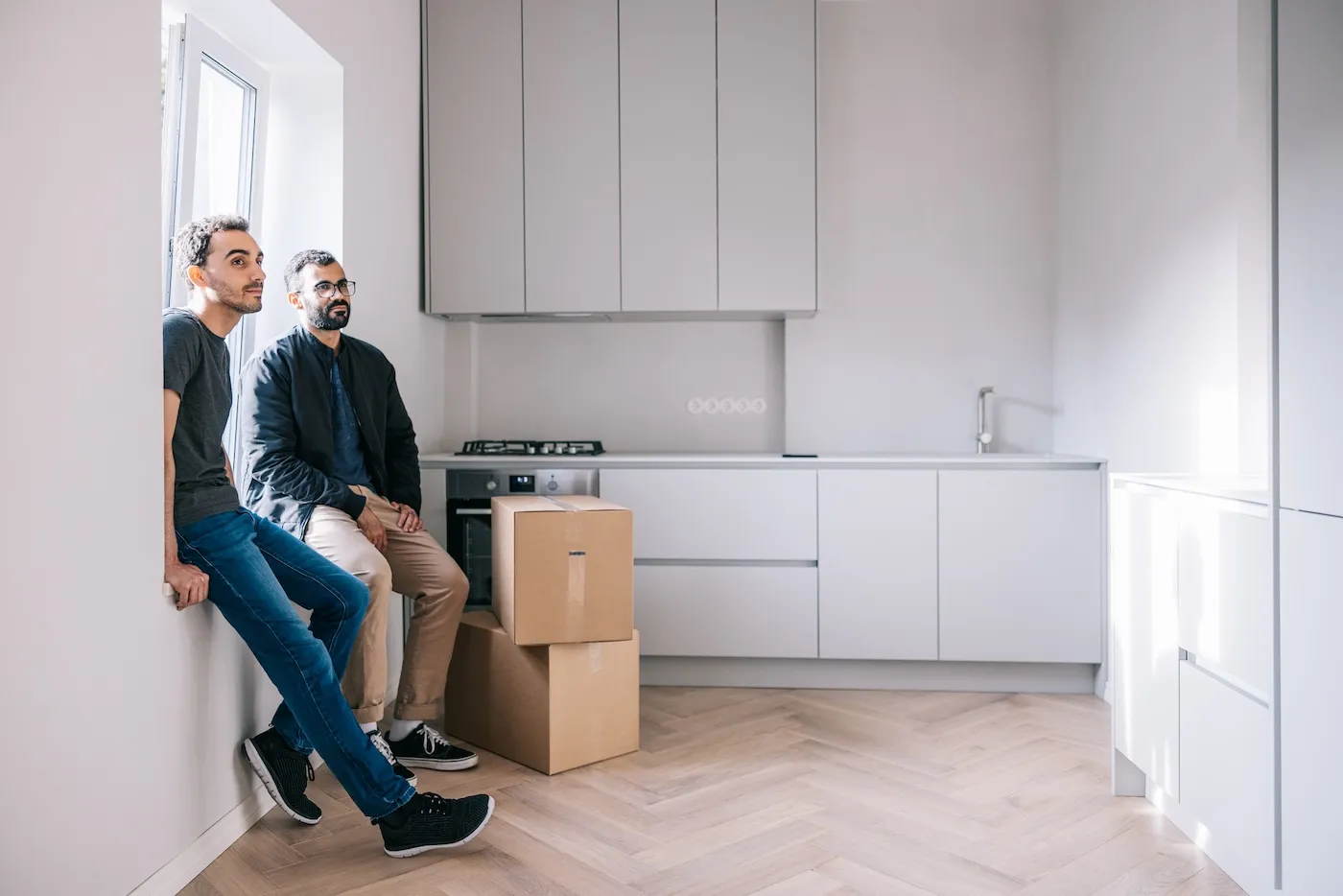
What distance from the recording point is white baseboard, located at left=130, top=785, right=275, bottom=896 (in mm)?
1990

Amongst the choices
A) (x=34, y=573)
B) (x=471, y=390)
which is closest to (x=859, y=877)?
(x=34, y=573)

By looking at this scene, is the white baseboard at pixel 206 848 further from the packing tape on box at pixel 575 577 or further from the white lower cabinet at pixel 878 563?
the white lower cabinet at pixel 878 563

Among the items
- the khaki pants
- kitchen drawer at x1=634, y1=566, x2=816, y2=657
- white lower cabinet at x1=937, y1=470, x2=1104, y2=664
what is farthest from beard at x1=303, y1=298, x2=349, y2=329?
white lower cabinet at x1=937, y1=470, x2=1104, y2=664

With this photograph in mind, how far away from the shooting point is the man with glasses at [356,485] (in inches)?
104

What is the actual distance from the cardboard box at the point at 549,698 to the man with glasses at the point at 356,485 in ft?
0.42

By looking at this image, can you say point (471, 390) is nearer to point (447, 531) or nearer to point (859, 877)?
point (447, 531)

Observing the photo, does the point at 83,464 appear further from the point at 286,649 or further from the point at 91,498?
the point at 286,649

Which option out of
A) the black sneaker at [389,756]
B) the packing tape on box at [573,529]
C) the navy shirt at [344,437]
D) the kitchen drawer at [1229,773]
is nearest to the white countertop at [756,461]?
the navy shirt at [344,437]

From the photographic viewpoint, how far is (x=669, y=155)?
12.5 feet

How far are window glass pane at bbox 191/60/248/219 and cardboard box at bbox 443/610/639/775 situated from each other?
1525mm

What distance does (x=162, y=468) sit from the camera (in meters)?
1.99

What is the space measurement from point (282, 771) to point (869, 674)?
2.20 metres

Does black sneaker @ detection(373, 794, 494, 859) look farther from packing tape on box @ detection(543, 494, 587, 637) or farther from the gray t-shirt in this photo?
the gray t-shirt

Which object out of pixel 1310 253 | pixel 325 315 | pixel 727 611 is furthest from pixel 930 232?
pixel 325 315
